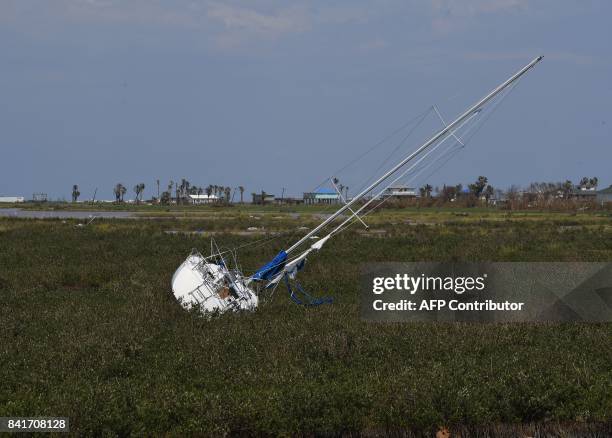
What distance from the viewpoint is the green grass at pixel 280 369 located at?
32.1ft

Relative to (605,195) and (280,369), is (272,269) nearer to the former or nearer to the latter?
(280,369)

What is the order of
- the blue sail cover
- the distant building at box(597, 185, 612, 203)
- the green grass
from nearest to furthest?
the green grass, the blue sail cover, the distant building at box(597, 185, 612, 203)

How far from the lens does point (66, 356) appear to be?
40.2 feet

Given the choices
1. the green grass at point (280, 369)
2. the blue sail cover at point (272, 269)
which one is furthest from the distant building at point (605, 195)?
the green grass at point (280, 369)

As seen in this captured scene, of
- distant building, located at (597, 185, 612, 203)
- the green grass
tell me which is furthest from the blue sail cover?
distant building, located at (597, 185, 612, 203)

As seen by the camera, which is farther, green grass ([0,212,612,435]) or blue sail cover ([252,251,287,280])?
blue sail cover ([252,251,287,280])

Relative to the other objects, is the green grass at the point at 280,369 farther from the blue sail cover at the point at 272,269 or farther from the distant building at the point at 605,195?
the distant building at the point at 605,195

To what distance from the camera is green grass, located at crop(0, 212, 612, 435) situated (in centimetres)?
977

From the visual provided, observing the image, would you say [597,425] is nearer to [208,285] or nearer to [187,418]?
[187,418]

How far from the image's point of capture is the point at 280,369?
1176 cm

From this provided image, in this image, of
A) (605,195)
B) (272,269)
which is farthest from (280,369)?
(605,195)

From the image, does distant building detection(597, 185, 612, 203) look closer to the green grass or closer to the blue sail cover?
the blue sail cover

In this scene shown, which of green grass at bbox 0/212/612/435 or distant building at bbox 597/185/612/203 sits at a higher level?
distant building at bbox 597/185/612/203

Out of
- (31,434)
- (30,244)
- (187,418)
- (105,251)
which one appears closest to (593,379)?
(187,418)
